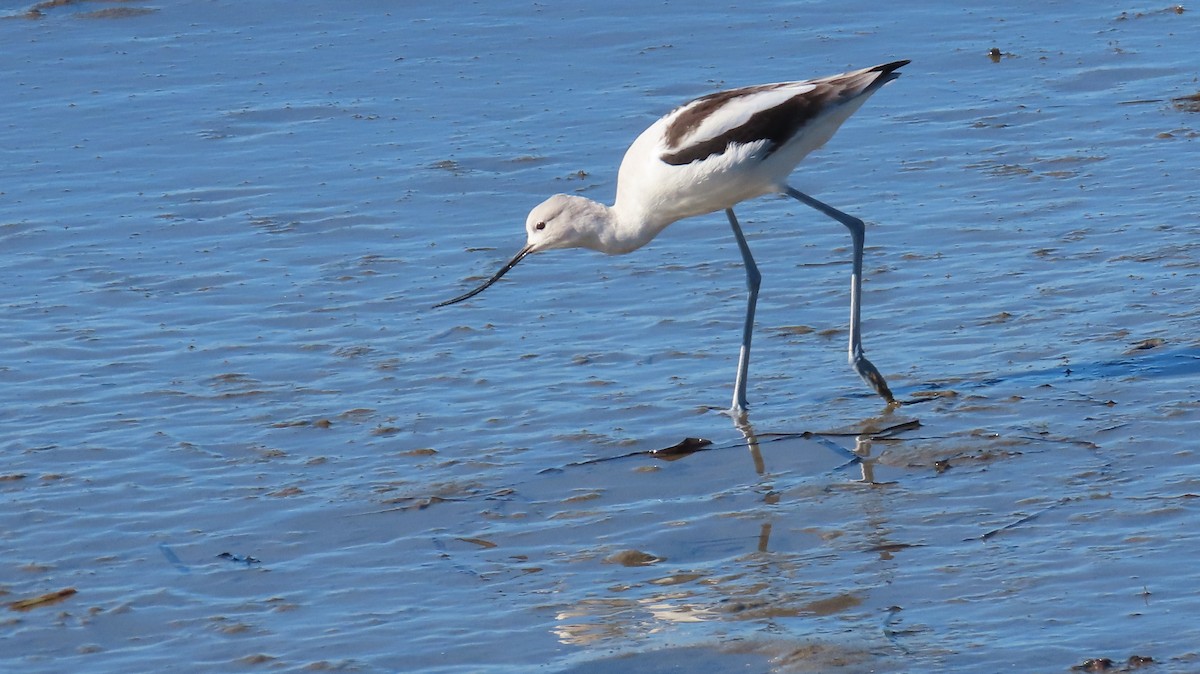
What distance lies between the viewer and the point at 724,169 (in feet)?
19.6

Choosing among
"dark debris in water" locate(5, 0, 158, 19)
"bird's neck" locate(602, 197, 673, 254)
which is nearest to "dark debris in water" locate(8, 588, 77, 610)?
"bird's neck" locate(602, 197, 673, 254)

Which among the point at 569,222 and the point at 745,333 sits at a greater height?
the point at 569,222

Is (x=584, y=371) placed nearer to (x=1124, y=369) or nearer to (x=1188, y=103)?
(x=1124, y=369)

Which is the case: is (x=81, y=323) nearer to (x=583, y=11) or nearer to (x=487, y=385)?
(x=487, y=385)

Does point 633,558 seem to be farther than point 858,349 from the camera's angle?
No

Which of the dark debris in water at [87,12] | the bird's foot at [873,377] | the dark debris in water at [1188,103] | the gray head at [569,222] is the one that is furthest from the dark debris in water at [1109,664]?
the dark debris in water at [87,12]

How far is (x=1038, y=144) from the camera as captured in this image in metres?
8.52

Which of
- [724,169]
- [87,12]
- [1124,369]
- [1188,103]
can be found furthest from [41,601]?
[87,12]

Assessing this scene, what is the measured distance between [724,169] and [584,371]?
0.89 m

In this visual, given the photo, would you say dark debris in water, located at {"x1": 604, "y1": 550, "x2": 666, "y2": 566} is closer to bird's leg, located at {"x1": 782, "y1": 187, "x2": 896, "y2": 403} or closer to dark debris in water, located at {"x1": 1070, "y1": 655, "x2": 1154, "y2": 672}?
dark debris in water, located at {"x1": 1070, "y1": 655, "x2": 1154, "y2": 672}

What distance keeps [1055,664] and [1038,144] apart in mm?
4980

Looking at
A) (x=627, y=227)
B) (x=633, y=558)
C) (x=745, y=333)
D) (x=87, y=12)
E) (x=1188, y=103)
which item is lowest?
(x=633, y=558)

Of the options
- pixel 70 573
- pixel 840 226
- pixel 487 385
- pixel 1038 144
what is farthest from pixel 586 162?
pixel 70 573

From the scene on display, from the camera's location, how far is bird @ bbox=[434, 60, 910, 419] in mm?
5965
